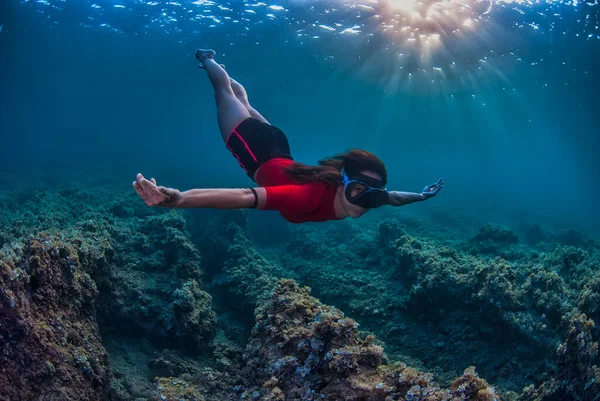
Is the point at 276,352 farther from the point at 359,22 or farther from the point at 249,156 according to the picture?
the point at 359,22

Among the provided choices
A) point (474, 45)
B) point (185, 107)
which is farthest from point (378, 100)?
point (185, 107)

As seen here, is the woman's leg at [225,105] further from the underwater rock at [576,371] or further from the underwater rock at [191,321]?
the underwater rock at [576,371]

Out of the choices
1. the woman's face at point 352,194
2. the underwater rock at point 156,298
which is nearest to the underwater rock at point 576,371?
the woman's face at point 352,194

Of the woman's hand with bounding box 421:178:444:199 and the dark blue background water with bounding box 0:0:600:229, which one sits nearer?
the woman's hand with bounding box 421:178:444:199

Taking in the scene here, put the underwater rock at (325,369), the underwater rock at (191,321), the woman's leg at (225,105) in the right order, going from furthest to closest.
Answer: the woman's leg at (225,105)
the underwater rock at (191,321)
the underwater rock at (325,369)

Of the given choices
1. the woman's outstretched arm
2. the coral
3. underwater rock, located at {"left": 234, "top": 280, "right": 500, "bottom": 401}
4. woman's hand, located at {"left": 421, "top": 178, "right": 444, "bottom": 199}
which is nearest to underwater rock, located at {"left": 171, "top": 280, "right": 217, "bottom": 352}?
the coral

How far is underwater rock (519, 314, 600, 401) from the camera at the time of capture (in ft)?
11.1

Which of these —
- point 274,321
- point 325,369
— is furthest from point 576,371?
point 274,321

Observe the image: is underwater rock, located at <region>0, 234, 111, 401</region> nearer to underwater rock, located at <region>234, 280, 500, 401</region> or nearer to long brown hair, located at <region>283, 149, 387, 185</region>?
underwater rock, located at <region>234, 280, 500, 401</region>

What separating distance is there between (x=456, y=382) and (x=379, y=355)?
0.63 metres

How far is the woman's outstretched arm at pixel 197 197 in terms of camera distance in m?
2.77

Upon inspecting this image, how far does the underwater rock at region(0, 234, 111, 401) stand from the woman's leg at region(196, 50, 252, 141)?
9.61ft

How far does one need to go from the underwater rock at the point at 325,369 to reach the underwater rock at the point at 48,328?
5.57ft

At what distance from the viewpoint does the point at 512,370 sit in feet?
15.6
